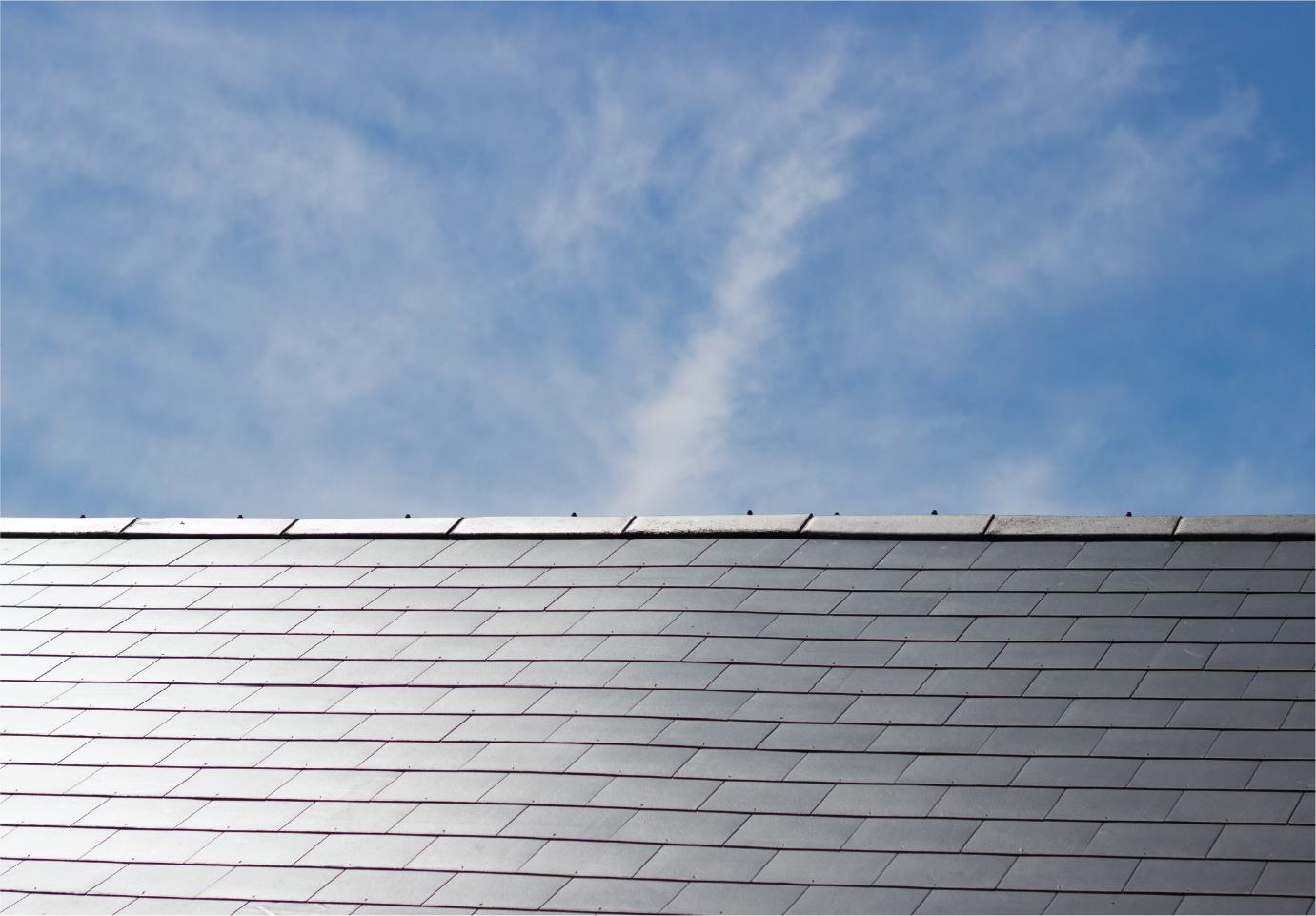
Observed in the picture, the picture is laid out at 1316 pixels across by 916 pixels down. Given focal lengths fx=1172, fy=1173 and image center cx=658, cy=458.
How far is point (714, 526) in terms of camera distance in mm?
7777

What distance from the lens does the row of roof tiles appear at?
23.3 ft

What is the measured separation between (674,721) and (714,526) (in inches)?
78.6

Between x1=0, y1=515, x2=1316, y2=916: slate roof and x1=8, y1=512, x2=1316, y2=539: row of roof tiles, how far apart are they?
0.10ft

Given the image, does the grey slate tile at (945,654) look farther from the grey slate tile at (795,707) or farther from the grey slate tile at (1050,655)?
the grey slate tile at (795,707)

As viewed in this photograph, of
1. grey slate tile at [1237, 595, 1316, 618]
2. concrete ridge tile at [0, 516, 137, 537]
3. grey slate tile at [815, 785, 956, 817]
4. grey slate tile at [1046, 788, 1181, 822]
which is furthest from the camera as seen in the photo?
concrete ridge tile at [0, 516, 137, 537]

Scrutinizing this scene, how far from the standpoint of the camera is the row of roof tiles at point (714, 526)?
7113 mm

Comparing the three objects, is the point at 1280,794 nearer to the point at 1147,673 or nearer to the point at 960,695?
the point at 1147,673

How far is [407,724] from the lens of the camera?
6.21 metres

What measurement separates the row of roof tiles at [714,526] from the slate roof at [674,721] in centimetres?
3

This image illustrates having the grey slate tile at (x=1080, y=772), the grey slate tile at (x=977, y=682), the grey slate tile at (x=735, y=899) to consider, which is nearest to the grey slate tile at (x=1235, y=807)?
the grey slate tile at (x=1080, y=772)

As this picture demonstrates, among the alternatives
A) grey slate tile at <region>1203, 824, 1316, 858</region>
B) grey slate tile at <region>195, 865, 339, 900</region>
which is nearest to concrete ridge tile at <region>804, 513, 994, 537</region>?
grey slate tile at <region>1203, 824, 1316, 858</region>

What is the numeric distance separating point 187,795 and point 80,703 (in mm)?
1272

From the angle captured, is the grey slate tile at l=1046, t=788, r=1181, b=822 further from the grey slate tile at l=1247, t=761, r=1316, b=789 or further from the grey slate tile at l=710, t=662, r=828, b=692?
the grey slate tile at l=710, t=662, r=828, b=692

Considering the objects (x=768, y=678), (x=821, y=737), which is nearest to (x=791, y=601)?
(x=768, y=678)
